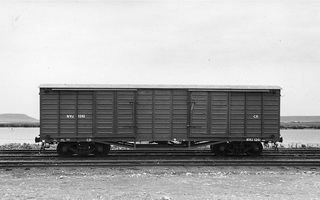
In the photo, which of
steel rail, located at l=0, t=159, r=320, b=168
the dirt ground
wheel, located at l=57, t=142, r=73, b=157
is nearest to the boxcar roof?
wheel, located at l=57, t=142, r=73, b=157

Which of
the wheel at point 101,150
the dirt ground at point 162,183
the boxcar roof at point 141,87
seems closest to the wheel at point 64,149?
the wheel at point 101,150

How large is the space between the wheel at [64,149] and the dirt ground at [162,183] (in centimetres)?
298

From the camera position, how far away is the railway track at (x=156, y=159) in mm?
14586

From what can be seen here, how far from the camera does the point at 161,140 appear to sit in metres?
16.8

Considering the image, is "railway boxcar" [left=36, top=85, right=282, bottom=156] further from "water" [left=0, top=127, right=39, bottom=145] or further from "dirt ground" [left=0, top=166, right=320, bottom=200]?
"water" [left=0, top=127, right=39, bottom=145]

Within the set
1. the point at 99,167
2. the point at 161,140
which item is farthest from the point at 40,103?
the point at 161,140

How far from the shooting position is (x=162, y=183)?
37.3 ft

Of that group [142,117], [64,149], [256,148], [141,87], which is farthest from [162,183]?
[256,148]

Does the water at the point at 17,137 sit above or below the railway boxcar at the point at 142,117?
below

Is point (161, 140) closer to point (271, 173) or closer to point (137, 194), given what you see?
point (271, 173)

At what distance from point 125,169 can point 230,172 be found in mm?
4005

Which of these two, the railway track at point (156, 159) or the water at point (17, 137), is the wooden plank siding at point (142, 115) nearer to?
the railway track at point (156, 159)

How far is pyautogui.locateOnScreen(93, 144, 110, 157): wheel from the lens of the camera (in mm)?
16953

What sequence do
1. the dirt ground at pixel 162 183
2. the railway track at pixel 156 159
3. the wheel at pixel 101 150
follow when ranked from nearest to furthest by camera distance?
the dirt ground at pixel 162 183, the railway track at pixel 156 159, the wheel at pixel 101 150
